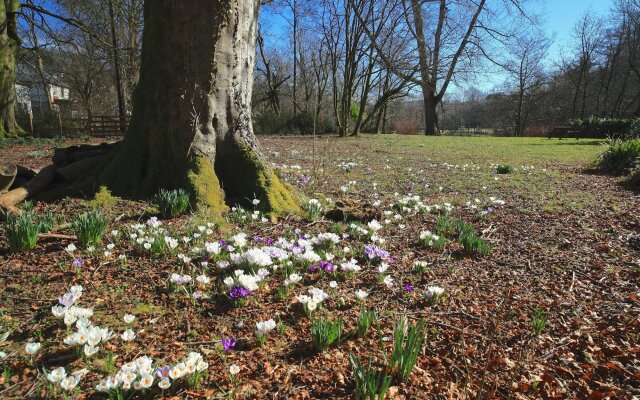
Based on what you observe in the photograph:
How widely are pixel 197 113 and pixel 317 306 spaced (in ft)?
8.65

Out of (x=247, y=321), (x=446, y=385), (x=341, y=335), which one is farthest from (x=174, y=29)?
(x=446, y=385)

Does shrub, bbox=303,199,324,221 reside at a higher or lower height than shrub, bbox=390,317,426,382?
higher

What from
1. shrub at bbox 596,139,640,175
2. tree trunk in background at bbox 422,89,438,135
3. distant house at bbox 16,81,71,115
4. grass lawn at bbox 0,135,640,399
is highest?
distant house at bbox 16,81,71,115

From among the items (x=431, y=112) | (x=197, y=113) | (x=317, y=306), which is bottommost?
(x=317, y=306)

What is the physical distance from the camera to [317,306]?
7.97 feet

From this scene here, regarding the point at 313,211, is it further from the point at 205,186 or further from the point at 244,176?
the point at 205,186

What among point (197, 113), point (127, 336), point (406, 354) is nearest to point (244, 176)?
point (197, 113)

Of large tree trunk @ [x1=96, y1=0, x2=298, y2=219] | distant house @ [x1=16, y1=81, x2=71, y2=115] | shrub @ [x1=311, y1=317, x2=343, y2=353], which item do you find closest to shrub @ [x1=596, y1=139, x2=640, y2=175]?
large tree trunk @ [x1=96, y1=0, x2=298, y2=219]

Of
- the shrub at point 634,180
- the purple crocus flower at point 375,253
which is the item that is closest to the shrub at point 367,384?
the purple crocus flower at point 375,253

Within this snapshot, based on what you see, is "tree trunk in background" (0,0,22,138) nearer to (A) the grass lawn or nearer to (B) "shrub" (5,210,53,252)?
(A) the grass lawn

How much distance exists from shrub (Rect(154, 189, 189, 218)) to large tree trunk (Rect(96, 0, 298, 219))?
26 centimetres

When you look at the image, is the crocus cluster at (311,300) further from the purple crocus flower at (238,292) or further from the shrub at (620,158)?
the shrub at (620,158)

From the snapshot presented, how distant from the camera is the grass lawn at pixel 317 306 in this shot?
178 cm

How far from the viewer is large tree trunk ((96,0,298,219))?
12.8 feet
